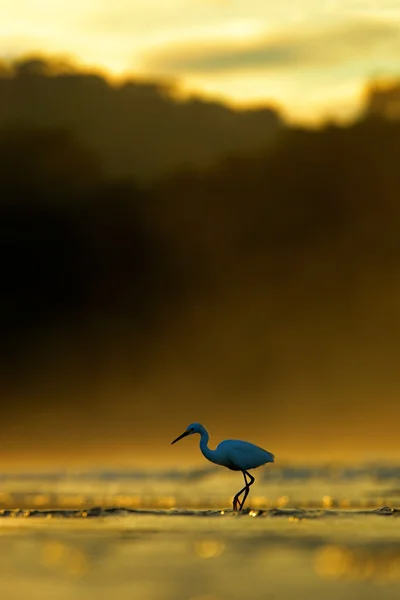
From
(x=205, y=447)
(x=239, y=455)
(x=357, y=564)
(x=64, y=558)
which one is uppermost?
(x=205, y=447)

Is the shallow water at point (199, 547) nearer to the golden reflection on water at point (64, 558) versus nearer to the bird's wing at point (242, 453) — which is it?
the golden reflection on water at point (64, 558)

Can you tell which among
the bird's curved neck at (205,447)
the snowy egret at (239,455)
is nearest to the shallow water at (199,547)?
the snowy egret at (239,455)

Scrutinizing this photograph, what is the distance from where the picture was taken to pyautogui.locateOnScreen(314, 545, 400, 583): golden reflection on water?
620 inches

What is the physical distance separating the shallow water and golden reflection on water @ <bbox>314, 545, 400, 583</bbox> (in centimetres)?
1

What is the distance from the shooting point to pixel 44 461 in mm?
52531

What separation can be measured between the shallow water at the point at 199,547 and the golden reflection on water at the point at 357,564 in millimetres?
11

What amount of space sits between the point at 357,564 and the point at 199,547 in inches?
101

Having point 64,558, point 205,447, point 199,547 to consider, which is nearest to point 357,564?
point 199,547

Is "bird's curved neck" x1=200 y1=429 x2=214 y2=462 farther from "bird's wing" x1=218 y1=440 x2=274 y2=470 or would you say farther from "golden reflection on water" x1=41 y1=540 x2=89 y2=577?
"golden reflection on water" x1=41 y1=540 x2=89 y2=577

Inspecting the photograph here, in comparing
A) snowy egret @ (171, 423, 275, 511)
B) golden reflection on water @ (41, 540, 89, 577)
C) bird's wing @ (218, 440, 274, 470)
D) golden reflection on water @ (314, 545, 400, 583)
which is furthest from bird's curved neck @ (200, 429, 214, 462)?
golden reflection on water @ (314, 545, 400, 583)

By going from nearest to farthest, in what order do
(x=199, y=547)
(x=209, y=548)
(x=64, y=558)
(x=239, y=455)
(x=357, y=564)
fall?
(x=357, y=564)
(x=64, y=558)
(x=209, y=548)
(x=199, y=547)
(x=239, y=455)

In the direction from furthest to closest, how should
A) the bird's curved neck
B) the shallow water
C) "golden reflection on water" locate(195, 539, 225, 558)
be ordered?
the bird's curved neck
"golden reflection on water" locate(195, 539, 225, 558)
the shallow water

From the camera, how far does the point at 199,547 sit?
18.6 meters

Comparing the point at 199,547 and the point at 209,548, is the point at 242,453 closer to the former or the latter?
the point at 199,547
